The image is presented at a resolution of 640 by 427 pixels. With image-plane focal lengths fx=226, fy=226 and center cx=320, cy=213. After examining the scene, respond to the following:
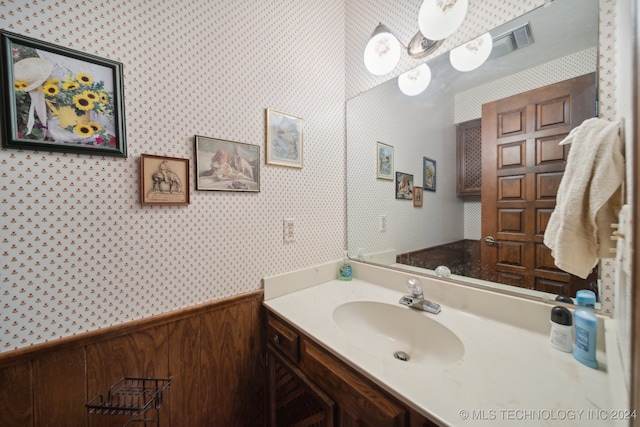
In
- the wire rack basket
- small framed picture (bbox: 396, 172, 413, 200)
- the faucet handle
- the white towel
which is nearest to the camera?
the white towel

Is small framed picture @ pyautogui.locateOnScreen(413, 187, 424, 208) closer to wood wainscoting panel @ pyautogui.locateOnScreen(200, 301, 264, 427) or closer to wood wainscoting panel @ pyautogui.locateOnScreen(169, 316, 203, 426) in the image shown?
wood wainscoting panel @ pyautogui.locateOnScreen(200, 301, 264, 427)

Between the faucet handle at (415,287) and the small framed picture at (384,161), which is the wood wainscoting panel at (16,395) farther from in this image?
the small framed picture at (384,161)

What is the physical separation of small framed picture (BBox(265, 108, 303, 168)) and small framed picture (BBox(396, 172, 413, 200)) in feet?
1.92

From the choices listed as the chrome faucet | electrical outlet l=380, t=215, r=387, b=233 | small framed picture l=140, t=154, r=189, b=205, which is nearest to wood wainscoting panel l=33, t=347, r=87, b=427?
small framed picture l=140, t=154, r=189, b=205

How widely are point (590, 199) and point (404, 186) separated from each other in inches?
32.4

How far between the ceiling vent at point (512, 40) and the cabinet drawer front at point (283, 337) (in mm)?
1426

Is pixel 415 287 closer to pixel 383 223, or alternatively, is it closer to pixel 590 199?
pixel 383 223

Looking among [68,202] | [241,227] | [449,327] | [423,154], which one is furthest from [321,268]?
[68,202]

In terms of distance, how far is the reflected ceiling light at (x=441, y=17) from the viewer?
0.93 metres

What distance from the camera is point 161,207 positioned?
87 centimetres

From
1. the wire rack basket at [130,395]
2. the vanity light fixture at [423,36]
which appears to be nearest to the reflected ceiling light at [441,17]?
the vanity light fixture at [423,36]

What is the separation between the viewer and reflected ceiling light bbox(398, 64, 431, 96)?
1147mm

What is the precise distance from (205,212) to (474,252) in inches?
47.3

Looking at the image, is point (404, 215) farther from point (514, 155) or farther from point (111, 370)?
point (111, 370)
